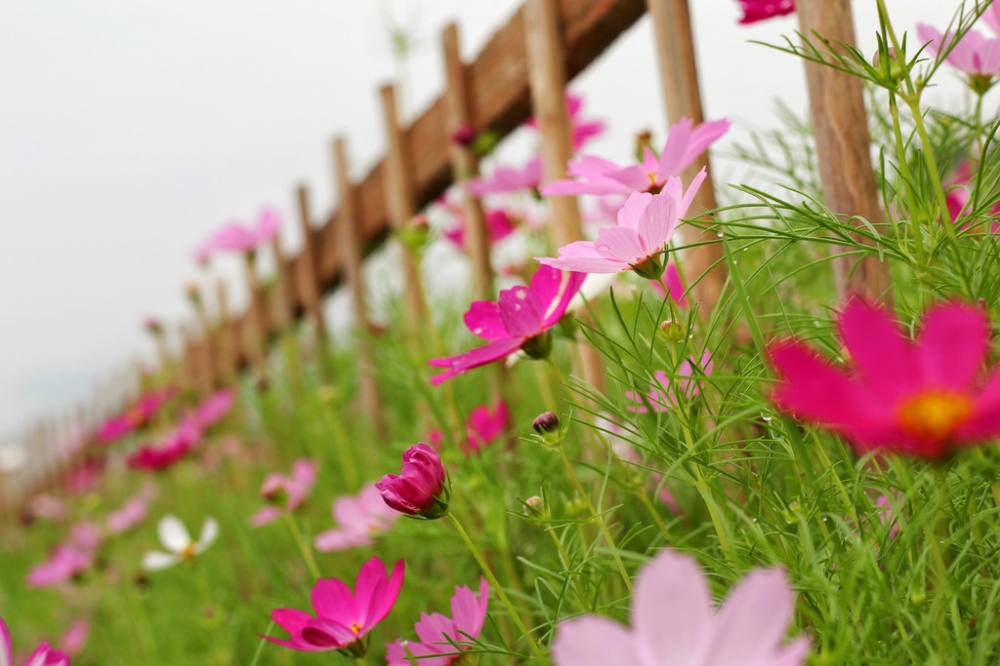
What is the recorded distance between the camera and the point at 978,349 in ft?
0.74

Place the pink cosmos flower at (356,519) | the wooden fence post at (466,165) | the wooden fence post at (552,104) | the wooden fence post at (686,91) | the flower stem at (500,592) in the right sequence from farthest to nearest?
the wooden fence post at (466,165) → the wooden fence post at (552,104) → the pink cosmos flower at (356,519) → the wooden fence post at (686,91) → the flower stem at (500,592)

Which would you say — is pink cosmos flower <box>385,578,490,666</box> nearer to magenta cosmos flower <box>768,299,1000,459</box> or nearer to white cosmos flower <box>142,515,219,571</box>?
magenta cosmos flower <box>768,299,1000,459</box>

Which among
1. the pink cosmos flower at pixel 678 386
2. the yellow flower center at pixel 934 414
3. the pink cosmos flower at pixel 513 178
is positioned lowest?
the pink cosmos flower at pixel 678 386

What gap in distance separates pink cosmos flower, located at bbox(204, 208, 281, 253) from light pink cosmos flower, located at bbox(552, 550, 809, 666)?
1859mm

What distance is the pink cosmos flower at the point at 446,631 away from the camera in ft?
1.41

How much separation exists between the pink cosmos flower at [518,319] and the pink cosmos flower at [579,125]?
84cm

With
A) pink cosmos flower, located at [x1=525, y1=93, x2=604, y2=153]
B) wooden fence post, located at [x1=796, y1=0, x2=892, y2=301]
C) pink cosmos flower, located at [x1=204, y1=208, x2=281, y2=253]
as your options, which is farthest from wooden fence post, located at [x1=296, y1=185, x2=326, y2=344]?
wooden fence post, located at [x1=796, y1=0, x2=892, y2=301]

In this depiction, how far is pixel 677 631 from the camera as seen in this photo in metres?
0.23

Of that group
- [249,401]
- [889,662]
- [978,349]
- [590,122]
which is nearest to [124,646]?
[249,401]

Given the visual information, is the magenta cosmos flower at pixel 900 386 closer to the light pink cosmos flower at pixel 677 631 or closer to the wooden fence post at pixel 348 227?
the light pink cosmos flower at pixel 677 631

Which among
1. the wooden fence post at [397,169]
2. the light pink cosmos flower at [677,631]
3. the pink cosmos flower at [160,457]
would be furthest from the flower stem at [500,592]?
the wooden fence post at [397,169]

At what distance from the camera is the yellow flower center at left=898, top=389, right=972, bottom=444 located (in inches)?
8.5

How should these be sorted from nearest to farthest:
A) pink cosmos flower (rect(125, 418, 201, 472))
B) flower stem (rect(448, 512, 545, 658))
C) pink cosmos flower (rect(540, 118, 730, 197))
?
flower stem (rect(448, 512, 545, 658)), pink cosmos flower (rect(540, 118, 730, 197)), pink cosmos flower (rect(125, 418, 201, 472))

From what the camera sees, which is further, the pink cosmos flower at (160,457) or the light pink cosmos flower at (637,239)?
the pink cosmos flower at (160,457)
